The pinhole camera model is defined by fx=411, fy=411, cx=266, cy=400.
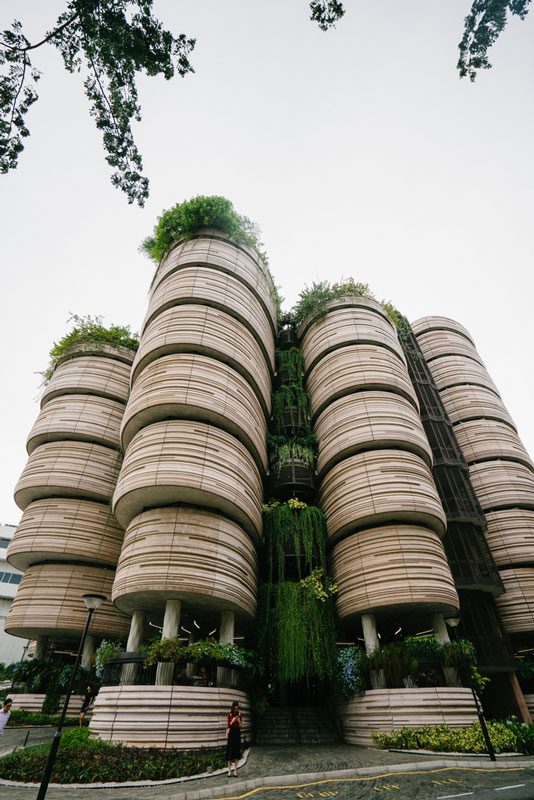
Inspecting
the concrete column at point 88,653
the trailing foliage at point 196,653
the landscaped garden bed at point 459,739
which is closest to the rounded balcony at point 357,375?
the trailing foliage at point 196,653

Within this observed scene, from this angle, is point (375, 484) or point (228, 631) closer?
point (228, 631)

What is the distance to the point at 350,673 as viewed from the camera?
15469 mm

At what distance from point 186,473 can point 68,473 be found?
385 inches

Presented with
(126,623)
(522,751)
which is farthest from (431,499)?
(126,623)

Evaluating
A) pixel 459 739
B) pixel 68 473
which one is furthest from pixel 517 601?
pixel 68 473

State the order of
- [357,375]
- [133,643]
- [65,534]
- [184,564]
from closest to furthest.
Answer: [184,564] < [133,643] < [65,534] < [357,375]

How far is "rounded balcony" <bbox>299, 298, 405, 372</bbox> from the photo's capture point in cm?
2389

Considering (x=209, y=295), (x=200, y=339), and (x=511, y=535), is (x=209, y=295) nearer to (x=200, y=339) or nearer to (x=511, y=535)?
(x=200, y=339)

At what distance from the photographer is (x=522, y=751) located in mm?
11930

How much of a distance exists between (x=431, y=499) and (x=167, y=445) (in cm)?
1141

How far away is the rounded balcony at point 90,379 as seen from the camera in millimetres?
24516

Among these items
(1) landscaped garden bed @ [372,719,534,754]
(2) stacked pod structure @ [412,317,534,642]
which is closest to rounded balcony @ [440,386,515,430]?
(2) stacked pod structure @ [412,317,534,642]

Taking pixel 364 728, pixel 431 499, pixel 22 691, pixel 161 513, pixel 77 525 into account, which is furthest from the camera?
pixel 77 525

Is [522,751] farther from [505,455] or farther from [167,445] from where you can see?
[505,455]
